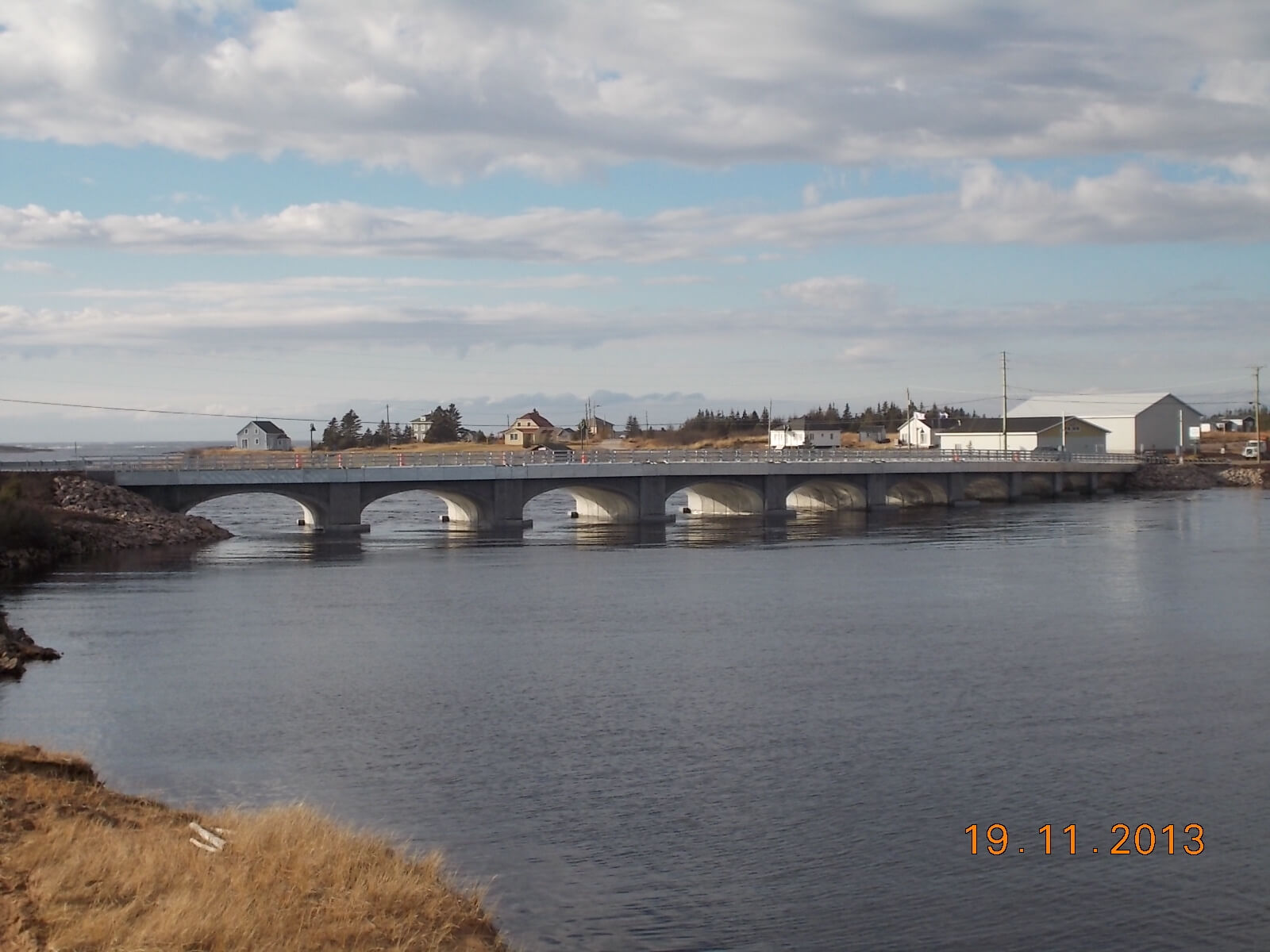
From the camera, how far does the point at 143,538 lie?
200 ft

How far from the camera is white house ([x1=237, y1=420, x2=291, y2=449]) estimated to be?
154 meters

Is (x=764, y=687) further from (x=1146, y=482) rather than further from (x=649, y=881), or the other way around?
(x=1146, y=482)

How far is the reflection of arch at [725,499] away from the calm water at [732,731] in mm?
34651

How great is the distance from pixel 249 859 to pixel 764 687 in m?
16.2

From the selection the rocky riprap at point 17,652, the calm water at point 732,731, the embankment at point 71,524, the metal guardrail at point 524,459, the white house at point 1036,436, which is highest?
the white house at point 1036,436

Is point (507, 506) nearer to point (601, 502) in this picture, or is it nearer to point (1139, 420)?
point (601, 502)

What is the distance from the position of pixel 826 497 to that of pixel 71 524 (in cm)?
5325

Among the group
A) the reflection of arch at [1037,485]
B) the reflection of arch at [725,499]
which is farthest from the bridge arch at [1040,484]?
the reflection of arch at [725,499]

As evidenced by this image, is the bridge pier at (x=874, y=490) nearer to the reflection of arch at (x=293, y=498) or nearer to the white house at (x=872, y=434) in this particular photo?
the reflection of arch at (x=293, y=498)

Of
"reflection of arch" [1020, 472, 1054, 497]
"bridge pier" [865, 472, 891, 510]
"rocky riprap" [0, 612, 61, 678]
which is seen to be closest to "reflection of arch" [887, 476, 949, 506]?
"bridge pier" [865, 472, 891, 510]

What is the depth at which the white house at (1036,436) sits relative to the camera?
126m

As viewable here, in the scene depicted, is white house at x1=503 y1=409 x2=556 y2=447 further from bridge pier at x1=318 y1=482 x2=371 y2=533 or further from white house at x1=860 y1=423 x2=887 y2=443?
bridge pier at x1=318 y1=482 x2=371 y2=533

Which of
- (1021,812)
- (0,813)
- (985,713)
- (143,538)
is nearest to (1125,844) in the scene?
(1021,812)

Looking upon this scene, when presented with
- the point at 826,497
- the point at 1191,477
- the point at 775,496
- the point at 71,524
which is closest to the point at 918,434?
the point at 1191,477
